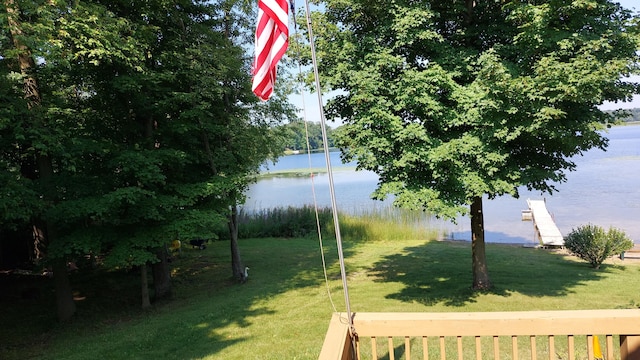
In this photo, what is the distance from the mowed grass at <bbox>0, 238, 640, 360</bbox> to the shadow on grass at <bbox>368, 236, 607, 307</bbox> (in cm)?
3

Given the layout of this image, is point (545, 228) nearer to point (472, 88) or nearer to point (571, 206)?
point (571, 206)

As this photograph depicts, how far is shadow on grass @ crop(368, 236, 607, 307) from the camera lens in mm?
8117

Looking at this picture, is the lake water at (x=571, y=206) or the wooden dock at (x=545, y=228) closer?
the wooden dock at (x=545, y=228)

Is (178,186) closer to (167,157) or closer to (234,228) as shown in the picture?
(167,157)

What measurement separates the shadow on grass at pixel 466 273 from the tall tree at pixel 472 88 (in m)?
2.56

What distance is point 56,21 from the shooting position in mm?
7414

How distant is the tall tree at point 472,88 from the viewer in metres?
5.52

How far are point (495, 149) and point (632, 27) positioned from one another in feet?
8.24

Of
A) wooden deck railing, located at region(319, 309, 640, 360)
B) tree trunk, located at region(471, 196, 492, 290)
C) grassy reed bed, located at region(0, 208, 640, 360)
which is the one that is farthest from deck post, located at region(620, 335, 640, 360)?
tree trunk, located at region(471, 196, 492, 290)

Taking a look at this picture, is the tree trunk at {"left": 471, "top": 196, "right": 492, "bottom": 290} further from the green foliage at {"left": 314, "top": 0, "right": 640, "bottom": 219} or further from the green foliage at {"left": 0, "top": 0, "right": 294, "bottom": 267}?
the green foliage at {"left": 0, "top": 0, "right": 294, "bottom": 267}

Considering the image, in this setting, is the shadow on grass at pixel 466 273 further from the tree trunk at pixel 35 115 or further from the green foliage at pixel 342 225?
the tree trunk at pixel 35 115

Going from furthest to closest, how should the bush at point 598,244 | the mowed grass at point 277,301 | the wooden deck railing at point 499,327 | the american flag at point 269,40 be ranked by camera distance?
the bush at point 598,244, the mowed grass at point 277,301, the american flag at point 269,40, the wooden deck railing at point 499,327

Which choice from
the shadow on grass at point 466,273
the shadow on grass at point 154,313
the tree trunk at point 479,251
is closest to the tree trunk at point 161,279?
the shadow on grass at point 154,313

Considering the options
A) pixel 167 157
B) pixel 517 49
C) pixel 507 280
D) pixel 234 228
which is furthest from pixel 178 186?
pixel 507 280
